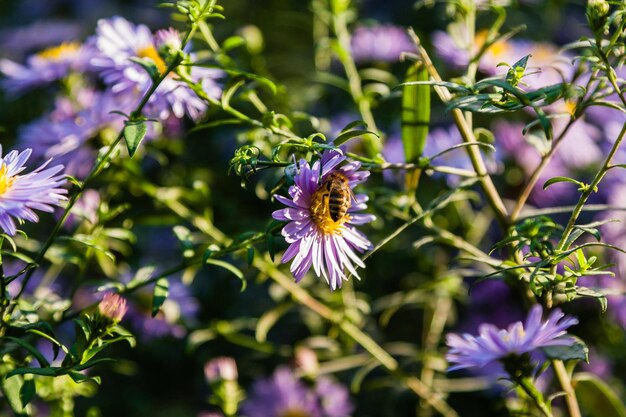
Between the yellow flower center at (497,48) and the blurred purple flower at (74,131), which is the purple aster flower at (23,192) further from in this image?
the yellow flower center at (497,48)

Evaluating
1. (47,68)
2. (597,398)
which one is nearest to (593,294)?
(597,398)

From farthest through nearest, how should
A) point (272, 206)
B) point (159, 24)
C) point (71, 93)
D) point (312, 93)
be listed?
1. point (159, 24)
2. point (272, 206)
3. point (312, 93)
4. point (71, 93)

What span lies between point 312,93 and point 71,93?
40cm

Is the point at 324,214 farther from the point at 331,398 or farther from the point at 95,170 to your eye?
the point at 331,398

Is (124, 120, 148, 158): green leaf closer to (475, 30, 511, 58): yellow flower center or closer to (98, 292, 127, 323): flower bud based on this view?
(98, 292, 127, 323): flower bud

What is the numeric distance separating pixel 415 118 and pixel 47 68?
646 mm

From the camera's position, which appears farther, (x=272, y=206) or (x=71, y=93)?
(x=272, y=206)

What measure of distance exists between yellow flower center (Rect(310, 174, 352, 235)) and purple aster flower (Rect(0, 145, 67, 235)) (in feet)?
0.77

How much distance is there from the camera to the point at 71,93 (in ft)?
3.96

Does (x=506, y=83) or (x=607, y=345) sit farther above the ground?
(x=506, y=83)

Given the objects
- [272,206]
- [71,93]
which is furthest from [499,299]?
[71,93]

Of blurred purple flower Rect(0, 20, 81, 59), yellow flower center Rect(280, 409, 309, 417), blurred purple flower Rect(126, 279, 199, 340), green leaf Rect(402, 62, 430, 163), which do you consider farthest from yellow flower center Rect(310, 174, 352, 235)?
blurred purple flower Rect(0, 20, 81, 59)

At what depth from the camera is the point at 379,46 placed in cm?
159

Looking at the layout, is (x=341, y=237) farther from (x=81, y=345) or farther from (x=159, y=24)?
(x=159, y=24)
